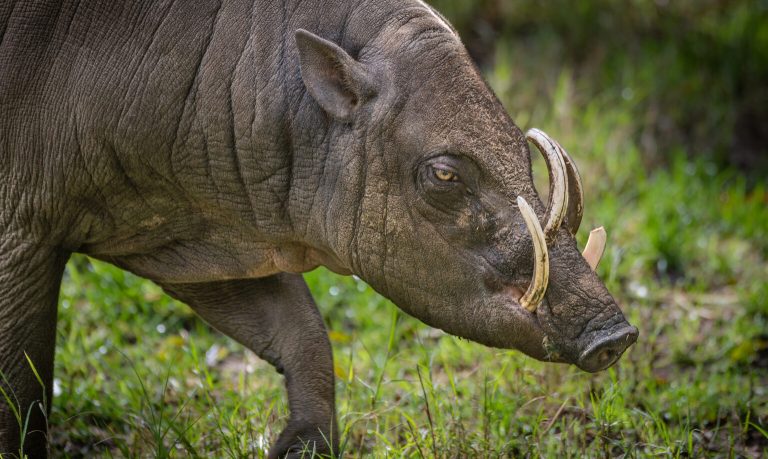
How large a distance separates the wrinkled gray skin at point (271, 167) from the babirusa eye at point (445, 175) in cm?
2

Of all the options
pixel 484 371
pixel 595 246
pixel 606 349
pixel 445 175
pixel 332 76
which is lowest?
pixel 484 371

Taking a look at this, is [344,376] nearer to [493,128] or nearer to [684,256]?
[493,128]

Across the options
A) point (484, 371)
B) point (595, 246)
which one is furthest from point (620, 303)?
point (595, 246)

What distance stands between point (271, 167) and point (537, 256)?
96cm

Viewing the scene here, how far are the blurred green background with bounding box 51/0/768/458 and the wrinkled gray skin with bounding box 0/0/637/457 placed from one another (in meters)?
0.50

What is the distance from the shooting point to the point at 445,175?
351 cm

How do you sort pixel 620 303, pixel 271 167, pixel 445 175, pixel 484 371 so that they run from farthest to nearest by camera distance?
pixel 620 303 → pixel 484 371 → pixel 271 167 → pixel 445 175

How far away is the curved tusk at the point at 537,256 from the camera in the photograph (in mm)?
3299

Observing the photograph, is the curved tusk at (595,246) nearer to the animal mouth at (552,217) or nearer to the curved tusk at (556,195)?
the animal mouth at (552,217)

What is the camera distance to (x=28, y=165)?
3.83m

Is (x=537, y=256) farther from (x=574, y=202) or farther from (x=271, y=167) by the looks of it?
(x=271, y=167)

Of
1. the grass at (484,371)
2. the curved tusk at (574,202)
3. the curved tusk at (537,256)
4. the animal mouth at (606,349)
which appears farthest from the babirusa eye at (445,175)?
the grass at (484,371)

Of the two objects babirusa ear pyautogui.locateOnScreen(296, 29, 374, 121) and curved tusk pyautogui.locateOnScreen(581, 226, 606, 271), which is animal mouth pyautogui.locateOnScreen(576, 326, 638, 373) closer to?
curved tusk pyautogui.locateOnScreen(581, 226, 606, 271)

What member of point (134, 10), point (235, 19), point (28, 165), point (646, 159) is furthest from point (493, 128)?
point (646, 159)
